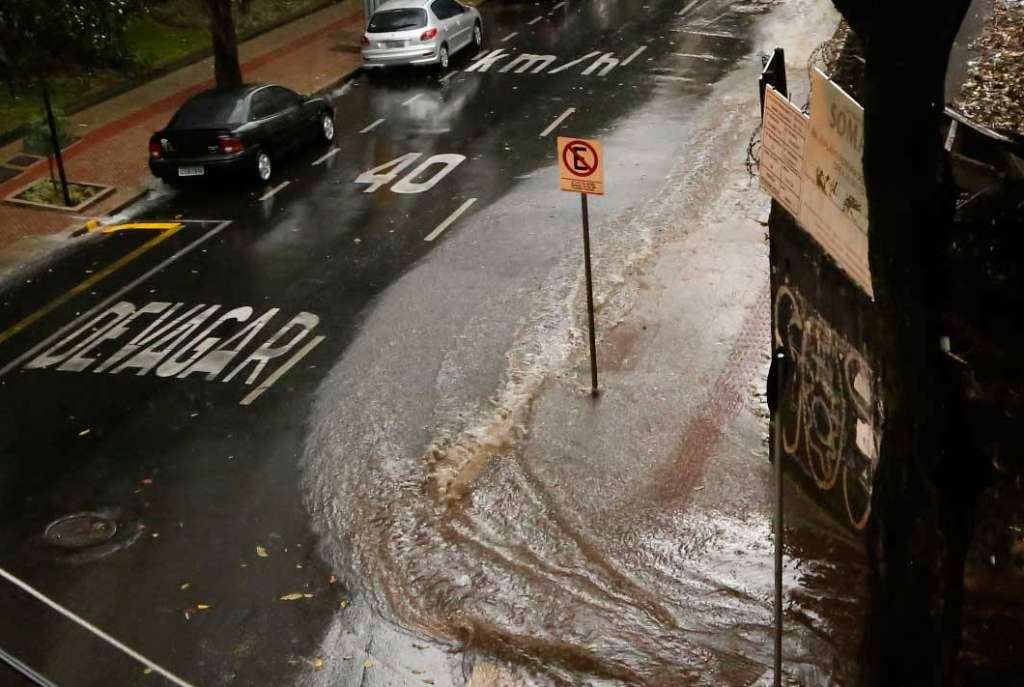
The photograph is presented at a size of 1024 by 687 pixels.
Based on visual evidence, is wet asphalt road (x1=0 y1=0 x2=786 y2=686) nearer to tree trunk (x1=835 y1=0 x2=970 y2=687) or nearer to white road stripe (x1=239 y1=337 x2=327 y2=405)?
white road stripe (x1=239 y1=337 x2=327 y2=405)

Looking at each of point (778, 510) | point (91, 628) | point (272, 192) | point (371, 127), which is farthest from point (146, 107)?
point (778, 510)

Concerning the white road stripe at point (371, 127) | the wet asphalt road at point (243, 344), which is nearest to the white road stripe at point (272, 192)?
the wet asphalt road at point (243, 344)

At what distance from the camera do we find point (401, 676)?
28.8 feet

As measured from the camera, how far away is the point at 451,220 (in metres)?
17.5

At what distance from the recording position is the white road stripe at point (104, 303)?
14.3 meters

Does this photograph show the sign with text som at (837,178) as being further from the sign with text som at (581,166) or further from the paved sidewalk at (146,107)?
the paved sidewalk at (146,107)

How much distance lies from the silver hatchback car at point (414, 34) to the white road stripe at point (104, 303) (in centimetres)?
852

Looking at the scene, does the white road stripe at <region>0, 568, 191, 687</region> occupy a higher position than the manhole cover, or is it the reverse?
the manhole cover

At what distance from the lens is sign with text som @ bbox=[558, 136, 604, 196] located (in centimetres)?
1202

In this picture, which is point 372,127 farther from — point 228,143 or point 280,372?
point 280,372

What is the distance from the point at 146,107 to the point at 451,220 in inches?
377

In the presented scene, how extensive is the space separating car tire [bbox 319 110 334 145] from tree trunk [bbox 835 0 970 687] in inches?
632

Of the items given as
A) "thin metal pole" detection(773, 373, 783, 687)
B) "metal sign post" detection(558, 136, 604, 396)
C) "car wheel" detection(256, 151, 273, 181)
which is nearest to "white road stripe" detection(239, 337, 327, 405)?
"metal sign post" detection(558, 136, 604, 396)

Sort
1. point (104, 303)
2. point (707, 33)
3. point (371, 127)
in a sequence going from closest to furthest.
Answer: point (104, 303), point (371, 127), point (707, 33)
